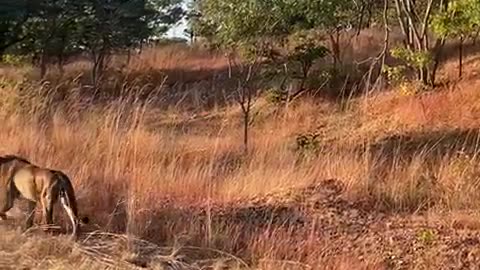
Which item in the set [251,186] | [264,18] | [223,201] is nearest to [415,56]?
[264,18]

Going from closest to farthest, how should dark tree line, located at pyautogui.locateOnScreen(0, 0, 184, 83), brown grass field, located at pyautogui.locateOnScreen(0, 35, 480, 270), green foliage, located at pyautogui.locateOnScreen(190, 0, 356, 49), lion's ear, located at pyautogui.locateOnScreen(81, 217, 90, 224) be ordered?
brown grass field, located at pyautogui.locateOnScreen(0, 35, 480, 270)
lion's ear, located at pyautogui.locateOnScreen(81, 217, 90, 224)
green foliage, located at pyautogui.locateOnScreen(190, 0, 356, 49)
dark tree line, located at pyautogui.locateOnScreen(0, 0, 184, 83)

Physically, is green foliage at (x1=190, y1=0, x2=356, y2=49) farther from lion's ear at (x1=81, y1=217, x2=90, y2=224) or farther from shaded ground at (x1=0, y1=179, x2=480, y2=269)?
lion's ear at (x1=81, y1=217, x2=90, y2=224)

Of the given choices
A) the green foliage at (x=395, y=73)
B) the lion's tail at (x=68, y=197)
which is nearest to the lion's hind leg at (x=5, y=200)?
the lion's tail at (x=68, y=197)

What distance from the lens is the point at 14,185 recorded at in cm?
453

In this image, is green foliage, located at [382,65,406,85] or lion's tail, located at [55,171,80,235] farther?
green foliage, located at [382,65,406,85]

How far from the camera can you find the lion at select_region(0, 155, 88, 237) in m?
4.29

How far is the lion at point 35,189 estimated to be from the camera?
429 centimetres

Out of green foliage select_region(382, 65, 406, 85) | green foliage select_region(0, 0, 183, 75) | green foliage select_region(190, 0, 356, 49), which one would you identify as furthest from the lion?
green foliage select_region(0, 0, 183, 75)

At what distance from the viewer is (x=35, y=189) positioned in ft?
14.4

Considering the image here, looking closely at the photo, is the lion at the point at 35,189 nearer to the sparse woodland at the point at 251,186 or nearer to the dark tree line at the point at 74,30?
the sparse woodland at the point at 251,186

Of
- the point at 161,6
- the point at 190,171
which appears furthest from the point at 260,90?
the point at 161,6

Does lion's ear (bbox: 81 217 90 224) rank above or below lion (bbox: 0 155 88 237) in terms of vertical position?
below

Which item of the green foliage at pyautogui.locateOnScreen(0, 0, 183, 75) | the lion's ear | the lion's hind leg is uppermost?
the green foliage at pyautogui.locateOnScreen(0, 0, 183, 75)

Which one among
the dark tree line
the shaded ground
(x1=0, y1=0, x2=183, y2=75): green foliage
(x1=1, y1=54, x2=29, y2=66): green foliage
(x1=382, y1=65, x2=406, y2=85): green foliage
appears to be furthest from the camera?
(x1=1, y1=54, x2=29, y2=66): green foliage
